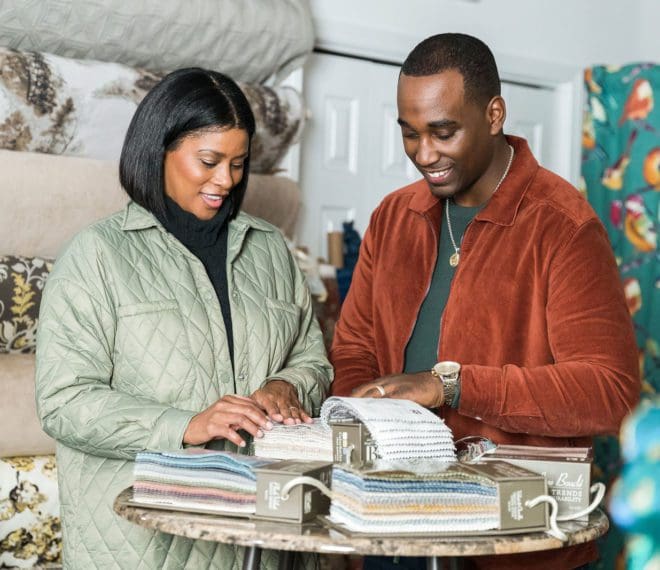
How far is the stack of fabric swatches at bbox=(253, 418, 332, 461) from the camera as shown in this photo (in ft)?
4.96

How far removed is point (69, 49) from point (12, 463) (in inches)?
47.1

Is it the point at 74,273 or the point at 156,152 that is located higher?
the point at 156,152

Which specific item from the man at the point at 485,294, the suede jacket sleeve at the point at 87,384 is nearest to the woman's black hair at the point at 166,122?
the suede jacket sleeve at the point at 87,384

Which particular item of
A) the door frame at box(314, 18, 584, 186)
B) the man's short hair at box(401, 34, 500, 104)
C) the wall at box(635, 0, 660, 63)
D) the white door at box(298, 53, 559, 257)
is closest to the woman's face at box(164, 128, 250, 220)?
the man's short hair at box(401, 34, 500, 104)

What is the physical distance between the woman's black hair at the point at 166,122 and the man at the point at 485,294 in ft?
1.13

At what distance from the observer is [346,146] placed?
3844 millimetres

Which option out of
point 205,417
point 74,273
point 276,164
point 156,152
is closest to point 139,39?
point 276,164

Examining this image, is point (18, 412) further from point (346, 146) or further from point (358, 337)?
point (346, 146)

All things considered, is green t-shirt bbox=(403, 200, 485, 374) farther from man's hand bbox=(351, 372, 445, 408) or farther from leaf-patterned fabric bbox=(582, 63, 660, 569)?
leaf-patterned fabric bbox=(582, 63, 660, 569)

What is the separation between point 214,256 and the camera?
1865 mm

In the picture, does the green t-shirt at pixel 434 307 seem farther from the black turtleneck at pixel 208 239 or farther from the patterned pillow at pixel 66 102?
the patterned pillow at pixel 66 102

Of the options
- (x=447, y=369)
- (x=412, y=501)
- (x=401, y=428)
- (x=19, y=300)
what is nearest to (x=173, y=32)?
(x=19, y=300)

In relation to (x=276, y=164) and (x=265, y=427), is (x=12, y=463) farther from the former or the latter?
(x=276, y=164)

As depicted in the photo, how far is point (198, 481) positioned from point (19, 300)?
1.30 meters
